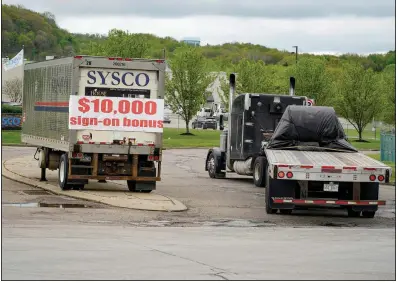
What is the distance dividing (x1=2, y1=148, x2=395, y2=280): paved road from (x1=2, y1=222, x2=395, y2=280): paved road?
0.04 feet

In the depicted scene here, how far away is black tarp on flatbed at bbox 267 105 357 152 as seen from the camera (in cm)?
2439

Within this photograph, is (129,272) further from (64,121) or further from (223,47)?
(223,47)

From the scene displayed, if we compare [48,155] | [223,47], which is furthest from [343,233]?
[223,47]

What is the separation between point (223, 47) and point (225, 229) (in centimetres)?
17449

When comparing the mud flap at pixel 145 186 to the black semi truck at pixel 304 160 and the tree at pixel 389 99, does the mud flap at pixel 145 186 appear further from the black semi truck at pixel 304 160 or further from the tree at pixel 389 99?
the tree at pixel 389 99

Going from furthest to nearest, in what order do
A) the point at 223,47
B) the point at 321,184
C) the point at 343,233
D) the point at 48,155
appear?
the point at 223,47, the point at 48,155, the point at 321,184, the point at 343,233

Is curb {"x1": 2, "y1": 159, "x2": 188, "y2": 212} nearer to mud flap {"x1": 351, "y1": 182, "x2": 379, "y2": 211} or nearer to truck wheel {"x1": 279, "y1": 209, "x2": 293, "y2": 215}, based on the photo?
truck wheel {"x1": 279, "y1": 209, "x2": 293, "y2": 215}

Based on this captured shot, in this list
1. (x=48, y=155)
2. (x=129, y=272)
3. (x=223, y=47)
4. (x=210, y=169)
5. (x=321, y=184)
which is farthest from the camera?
(x=223, y=47)

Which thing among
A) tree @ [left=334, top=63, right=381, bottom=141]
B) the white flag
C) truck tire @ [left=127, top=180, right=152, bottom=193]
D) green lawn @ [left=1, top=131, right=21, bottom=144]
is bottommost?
truck tire @ [left=127, top=180, right=152, bottom=193]

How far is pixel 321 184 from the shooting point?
70.6ft

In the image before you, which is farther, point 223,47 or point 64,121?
point 223,47

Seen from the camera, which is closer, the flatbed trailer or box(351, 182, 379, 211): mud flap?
the flatbed trailer

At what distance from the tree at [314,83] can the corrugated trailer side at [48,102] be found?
159ft

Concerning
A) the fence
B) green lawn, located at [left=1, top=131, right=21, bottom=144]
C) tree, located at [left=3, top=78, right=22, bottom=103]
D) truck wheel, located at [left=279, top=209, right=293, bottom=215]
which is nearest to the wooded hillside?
tree, located at [left=3, top=78, right=22, bottom=103]
